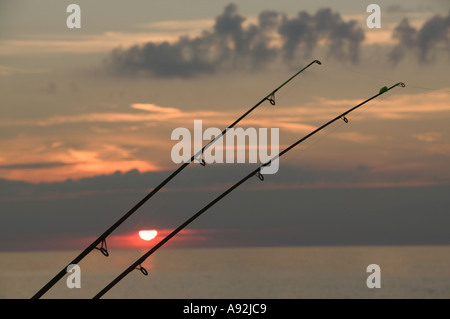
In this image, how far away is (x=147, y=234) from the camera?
29.3 feet

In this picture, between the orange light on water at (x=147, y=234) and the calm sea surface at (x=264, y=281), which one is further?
the calm sea surface at (x=264, y=281)

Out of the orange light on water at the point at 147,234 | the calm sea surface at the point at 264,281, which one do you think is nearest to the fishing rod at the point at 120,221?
the orange light on water at the point at 147,234

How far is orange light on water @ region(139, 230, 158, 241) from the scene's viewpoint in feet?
29.3

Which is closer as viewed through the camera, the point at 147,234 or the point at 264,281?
the point at 147,234

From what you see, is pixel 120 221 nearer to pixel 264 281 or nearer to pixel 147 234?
pixel 147 234

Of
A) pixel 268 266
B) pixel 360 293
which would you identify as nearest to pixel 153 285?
pixel 360 293

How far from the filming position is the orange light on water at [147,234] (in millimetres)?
8922

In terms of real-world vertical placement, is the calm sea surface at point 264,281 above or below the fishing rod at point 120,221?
above

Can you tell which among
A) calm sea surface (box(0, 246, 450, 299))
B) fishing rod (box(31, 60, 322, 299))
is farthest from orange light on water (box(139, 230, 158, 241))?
calm sea surface (box(0, 246, 450, 299))

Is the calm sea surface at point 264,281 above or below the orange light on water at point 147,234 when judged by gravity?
above

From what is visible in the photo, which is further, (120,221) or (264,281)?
(264,281)

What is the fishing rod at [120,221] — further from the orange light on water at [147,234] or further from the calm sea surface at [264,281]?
the calm sea surface at [264,281]

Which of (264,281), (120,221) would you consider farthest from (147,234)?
(264,281)

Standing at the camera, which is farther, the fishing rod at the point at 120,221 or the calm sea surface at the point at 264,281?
the calm sea surface at the point at 264,281
